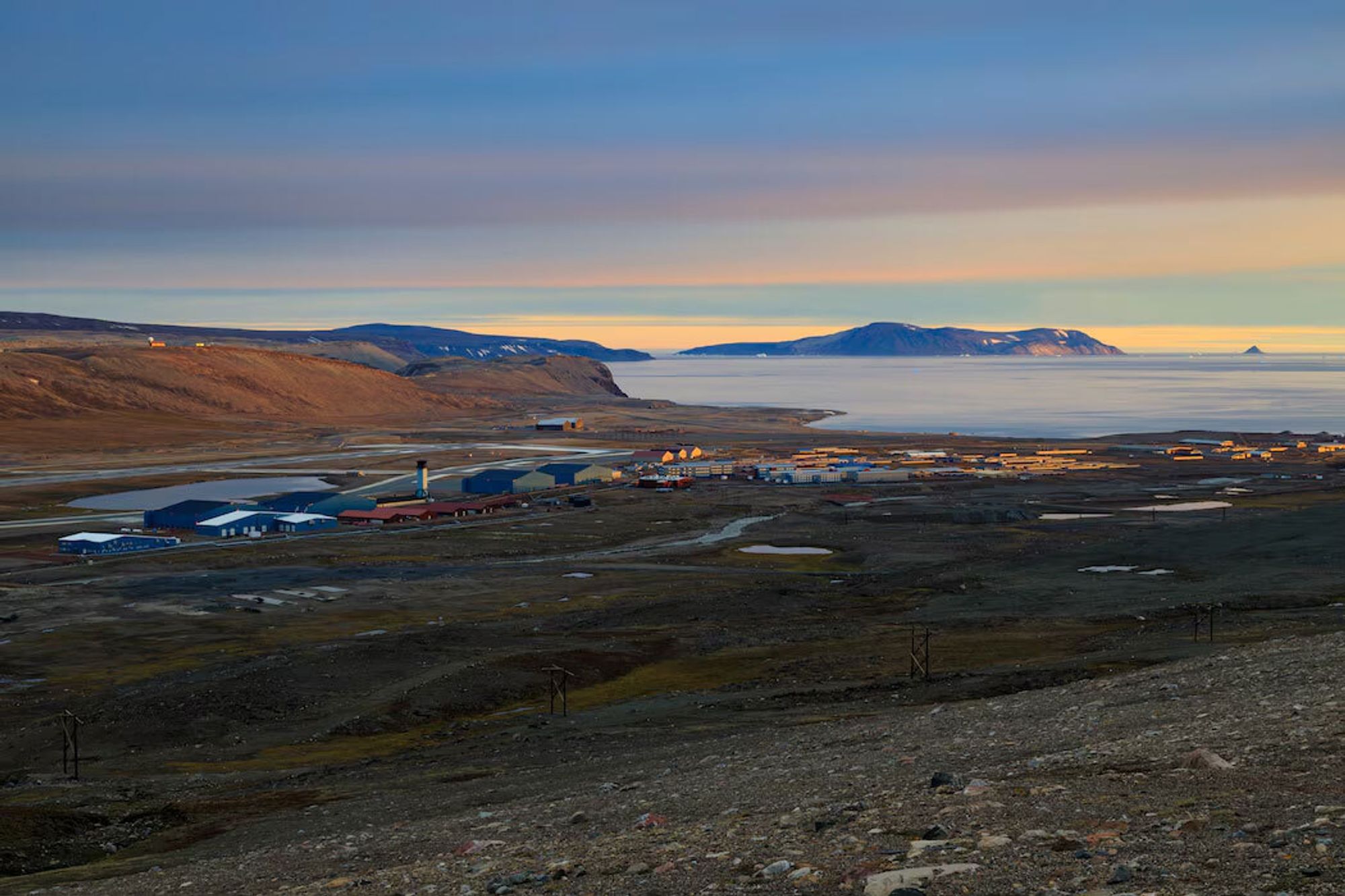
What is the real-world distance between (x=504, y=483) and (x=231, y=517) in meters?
40.7

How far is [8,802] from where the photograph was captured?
36219 millimetres

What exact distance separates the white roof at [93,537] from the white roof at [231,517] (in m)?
10.7

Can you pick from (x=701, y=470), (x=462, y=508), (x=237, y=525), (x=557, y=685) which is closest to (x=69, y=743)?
(x=557, y=685)

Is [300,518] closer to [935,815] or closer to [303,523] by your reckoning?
[303,523]

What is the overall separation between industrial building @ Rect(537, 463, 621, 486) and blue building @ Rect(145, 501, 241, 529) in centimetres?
4657

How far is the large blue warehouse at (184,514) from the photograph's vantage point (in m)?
124

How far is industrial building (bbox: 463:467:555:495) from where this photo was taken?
156 metres

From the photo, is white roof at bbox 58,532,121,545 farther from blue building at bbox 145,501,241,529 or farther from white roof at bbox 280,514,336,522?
white roof at bbox 280,514,336,522

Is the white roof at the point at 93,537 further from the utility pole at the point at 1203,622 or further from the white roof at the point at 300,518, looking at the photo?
the utility pole at the point at 1203,622

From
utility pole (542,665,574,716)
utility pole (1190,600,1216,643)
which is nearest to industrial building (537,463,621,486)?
utility pole (1190,600,1216,643)

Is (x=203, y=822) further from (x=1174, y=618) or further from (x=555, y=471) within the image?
(x=555, y=471)

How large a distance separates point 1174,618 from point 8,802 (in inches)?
2105

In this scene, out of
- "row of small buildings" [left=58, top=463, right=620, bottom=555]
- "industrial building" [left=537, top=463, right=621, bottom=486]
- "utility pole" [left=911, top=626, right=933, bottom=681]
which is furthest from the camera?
"industrial building" [left=537, top=463, right=621, bottom=486]

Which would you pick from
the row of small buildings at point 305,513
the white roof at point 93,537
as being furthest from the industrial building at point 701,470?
the white roof at point 93,537
